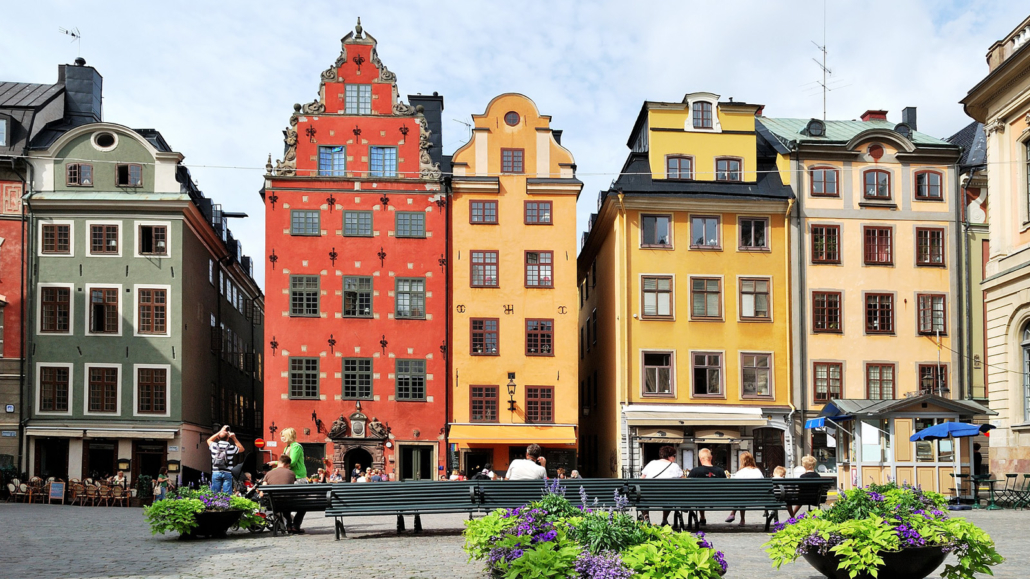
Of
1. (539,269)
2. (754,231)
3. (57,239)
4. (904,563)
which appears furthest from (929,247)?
(904,563)

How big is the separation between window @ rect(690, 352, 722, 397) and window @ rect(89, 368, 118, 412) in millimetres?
21181

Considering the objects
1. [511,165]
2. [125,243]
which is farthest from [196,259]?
[511,165]

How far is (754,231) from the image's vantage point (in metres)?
42.2

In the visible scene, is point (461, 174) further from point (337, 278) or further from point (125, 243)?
point (125, 243)

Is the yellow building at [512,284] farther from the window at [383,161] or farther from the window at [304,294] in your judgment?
the window at [304,294]

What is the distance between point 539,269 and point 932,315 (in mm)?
14901

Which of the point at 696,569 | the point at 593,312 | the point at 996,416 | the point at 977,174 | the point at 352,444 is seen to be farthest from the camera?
the point at 593,312

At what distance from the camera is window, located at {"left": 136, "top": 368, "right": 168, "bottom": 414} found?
41.2 meters

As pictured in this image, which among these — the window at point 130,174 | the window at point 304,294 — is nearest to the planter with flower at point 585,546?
the window at point 304,294

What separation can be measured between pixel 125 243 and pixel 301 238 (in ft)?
21.7

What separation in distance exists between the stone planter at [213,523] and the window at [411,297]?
23.9 metres

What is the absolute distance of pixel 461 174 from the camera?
4194 centimetres

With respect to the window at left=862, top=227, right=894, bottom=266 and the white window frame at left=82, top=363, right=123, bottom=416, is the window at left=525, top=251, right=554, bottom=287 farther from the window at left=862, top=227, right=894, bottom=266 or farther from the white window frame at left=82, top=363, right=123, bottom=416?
the white window frame at left=82, top=363, right=123, bottom=416

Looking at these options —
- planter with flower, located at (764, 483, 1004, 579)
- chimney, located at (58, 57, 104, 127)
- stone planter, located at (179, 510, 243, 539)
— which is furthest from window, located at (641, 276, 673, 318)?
planter with flower, located at (764, 483, 1004, 579)
